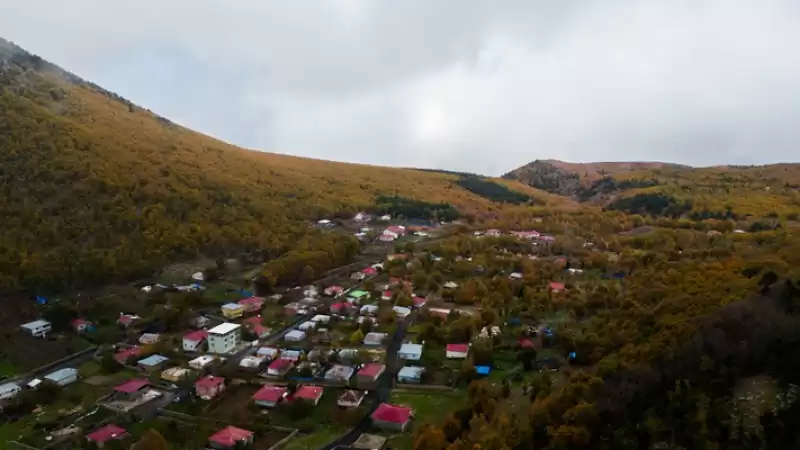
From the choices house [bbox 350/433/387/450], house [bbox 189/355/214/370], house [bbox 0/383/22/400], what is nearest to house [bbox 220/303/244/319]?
house [bbox 189/355/214/370]

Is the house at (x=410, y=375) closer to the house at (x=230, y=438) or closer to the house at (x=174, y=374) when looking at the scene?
the house at (x=230, y=438)

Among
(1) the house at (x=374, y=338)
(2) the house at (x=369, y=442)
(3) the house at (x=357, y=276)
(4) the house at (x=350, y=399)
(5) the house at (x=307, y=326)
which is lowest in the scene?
(2) the house at (x=369, y=442)

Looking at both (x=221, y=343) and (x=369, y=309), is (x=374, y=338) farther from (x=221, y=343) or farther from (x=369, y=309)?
(x=221, y=343)

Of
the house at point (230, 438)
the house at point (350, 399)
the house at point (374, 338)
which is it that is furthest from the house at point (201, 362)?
the house at point (374, 338)

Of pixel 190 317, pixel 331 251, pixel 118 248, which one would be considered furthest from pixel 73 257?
pixel 331 251

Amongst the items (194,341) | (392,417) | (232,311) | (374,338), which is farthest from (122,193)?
(392,417)

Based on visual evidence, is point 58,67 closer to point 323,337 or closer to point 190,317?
point 190,317
